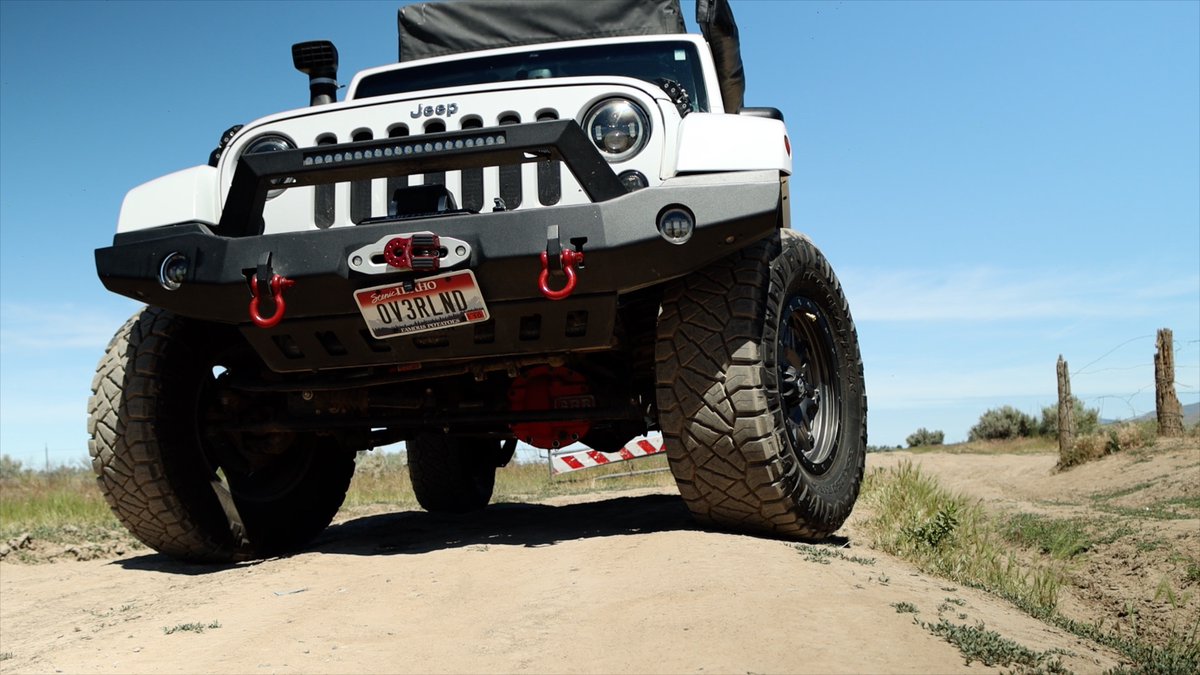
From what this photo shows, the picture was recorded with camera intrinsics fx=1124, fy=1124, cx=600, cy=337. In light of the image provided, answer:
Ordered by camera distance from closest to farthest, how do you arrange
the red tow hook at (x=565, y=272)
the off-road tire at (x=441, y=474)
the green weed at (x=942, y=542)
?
the red tow hook at (x=565, y=272)
the green weed at (x=942, y=542)
the off-road tire at (x=441, y=474)

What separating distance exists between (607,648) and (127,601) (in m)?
2.76

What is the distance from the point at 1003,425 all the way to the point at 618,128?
25594mm

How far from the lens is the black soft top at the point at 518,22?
6.88 metres

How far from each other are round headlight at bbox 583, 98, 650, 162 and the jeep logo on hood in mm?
609

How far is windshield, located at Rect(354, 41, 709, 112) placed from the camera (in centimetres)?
602

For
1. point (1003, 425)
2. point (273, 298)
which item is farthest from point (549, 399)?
point (1003, 425)

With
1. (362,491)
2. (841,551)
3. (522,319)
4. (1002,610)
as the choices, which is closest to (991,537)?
(841,551)

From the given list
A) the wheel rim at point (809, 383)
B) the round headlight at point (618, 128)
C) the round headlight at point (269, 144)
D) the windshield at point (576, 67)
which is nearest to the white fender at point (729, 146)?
the round headlight at point (618, 128)

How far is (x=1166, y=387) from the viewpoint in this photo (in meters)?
16.0

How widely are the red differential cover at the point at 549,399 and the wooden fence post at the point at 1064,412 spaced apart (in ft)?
39.9

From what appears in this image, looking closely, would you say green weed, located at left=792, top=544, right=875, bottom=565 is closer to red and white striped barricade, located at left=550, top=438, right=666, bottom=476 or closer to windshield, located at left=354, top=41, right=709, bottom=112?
windshield, located at left=354, top=41, right=709, bottom=112

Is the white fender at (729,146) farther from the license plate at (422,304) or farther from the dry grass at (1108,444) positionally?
the dry grass at (1108,444)

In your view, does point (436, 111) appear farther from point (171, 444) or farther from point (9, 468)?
point (9, 468)

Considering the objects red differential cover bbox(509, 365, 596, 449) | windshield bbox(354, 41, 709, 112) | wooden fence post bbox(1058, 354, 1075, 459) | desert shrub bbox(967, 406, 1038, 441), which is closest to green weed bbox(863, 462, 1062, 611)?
red differential cover bbox(509, 365, 596, 449)
